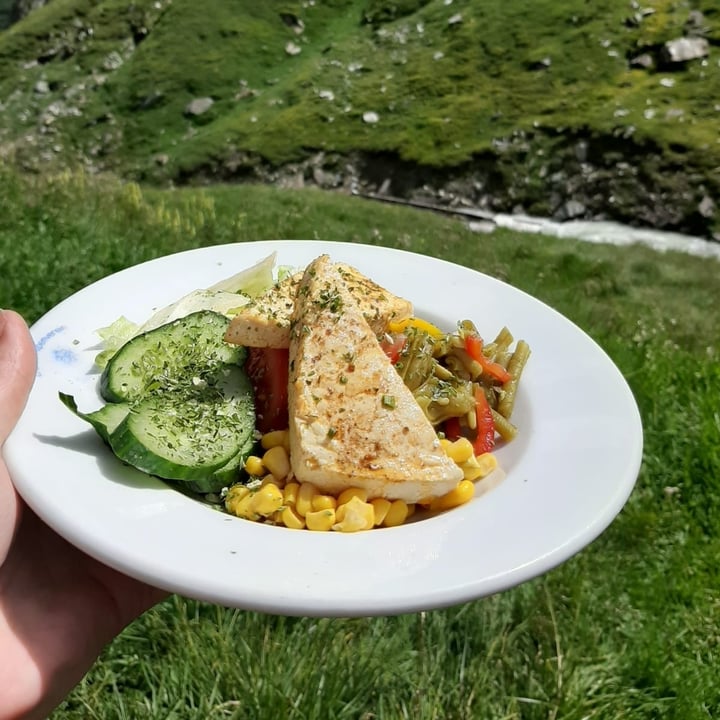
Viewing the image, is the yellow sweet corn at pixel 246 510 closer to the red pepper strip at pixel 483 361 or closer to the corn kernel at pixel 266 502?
the corn kernel at pixel 266 502

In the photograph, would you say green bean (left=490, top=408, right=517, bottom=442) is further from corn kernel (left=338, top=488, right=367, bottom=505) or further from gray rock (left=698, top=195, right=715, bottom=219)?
gray rock (left=698, top=195, right=715, bottom=219)

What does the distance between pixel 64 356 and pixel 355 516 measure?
1726 mm

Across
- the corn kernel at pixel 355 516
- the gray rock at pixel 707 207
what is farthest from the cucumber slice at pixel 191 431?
the gray rock at pixel 707 207

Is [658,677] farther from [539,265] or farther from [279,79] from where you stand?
[279,79]

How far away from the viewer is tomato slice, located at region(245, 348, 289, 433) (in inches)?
145

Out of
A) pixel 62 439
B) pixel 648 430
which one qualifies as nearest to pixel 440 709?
pixel 62 439

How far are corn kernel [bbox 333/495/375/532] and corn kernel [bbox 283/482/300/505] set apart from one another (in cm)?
22

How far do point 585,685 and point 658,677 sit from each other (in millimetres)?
598

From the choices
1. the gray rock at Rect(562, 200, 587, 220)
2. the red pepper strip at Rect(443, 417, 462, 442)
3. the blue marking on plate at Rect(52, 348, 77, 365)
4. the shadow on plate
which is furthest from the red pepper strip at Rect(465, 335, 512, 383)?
the gray rock at Rect(562, 200, 587, 220)

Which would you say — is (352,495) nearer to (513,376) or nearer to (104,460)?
(104,460)

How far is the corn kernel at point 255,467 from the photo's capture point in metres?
3.29

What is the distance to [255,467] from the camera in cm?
330

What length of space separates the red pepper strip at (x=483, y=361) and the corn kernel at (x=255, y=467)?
1.23m

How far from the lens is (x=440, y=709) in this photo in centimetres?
441
